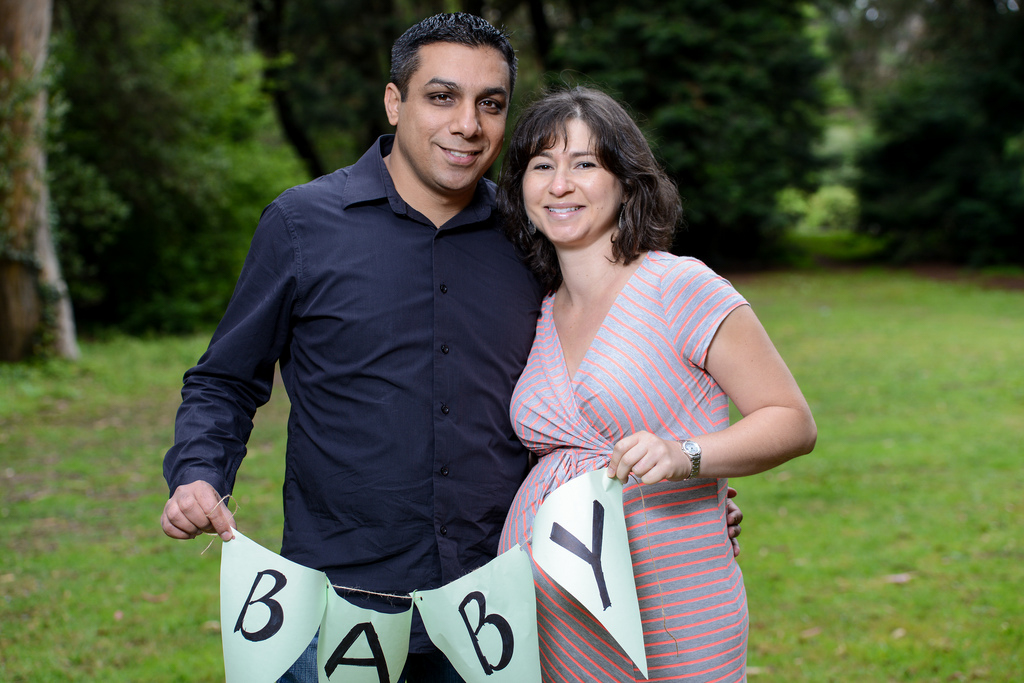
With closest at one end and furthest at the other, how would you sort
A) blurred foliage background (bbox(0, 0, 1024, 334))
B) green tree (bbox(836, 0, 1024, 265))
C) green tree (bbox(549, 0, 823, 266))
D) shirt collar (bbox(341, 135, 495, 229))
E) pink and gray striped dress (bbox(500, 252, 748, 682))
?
pink and gray striped dress (bbox(500, 252, 748, 682))
shirt collar (bbox(341, 135, 495, 229))
blurred foliage background (bbox(0, 0, 1024, 334))
green tree (bbox(549, 0, 823, 266))
green tree (bbox(836, 0, 1024, 265))

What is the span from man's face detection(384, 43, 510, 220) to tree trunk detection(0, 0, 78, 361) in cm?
1064

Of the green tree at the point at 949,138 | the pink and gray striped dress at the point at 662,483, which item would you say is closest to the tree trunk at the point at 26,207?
the pink and gray striped dress at the point at 662,483

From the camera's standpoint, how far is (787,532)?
6258mm

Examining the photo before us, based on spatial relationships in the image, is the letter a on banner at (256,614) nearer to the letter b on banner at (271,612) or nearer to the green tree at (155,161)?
the letter b on banner at (271,612)

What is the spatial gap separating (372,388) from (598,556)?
0.77 m

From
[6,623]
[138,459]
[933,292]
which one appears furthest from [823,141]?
[6,623]

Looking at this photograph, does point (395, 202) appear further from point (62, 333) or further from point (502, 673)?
point (62, 333)

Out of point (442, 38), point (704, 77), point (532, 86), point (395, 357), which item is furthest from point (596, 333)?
point (704, 77)

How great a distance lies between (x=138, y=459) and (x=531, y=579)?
683cm

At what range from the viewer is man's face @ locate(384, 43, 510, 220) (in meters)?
2.55

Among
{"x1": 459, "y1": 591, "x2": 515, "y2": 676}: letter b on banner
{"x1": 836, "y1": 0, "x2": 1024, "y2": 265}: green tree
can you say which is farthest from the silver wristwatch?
{"x1": 836, "y1": 0, "x2": 1024, "y2": 265}: green tree

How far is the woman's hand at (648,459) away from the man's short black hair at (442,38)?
49.0 inches

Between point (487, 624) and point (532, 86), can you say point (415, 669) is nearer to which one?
point (487, 624)

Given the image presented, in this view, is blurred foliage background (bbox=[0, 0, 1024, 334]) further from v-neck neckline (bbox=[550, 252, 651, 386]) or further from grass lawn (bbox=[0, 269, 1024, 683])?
v-neck neckline (bbox=[550, 252, 651, 386])
